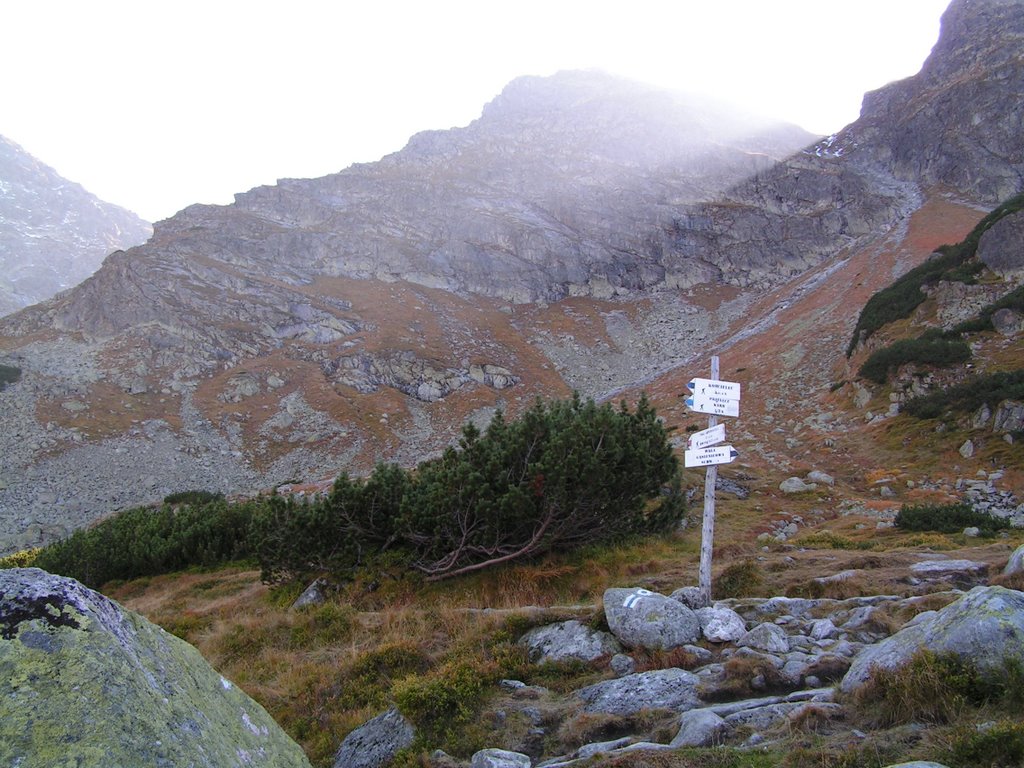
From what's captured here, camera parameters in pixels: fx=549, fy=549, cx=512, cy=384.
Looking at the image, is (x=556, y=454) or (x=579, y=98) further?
(x=579, y=98)

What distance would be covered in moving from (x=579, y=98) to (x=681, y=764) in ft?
407

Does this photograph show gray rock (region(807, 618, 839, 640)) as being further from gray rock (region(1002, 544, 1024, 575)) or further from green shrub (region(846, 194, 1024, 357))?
green shrub (region(846, 194, 1024, 357))

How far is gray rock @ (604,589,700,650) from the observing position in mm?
6469

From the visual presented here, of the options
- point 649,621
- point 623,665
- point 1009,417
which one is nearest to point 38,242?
point 649,621

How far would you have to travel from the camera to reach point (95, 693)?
2.62 m

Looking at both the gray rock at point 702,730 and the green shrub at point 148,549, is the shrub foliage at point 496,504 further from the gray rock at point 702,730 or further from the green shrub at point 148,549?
the green shrub at point 148,549

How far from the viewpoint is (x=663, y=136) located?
9406 cm

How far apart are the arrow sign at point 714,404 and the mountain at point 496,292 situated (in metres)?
16.2

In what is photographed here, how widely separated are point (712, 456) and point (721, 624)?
208 centimetres

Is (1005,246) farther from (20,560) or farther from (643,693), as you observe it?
(20,560)

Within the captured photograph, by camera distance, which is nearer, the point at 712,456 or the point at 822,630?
the point at 822,630

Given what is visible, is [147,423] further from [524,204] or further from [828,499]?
[524,204]

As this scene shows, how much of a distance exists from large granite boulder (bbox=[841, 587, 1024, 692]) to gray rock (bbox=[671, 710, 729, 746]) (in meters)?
1.14

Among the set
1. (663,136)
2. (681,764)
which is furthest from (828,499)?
(663,136)
